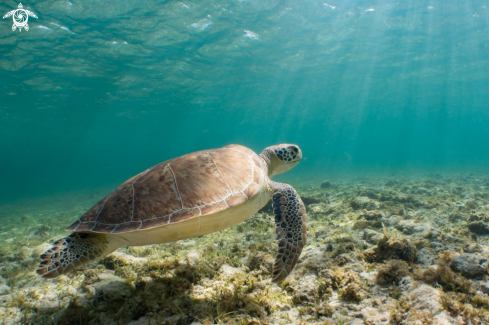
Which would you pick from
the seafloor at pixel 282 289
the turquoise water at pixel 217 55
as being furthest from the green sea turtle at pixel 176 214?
the turquoise water at pixel 217 55

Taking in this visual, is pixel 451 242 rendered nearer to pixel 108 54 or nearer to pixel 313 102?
pixel 108 54

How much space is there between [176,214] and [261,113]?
4579cm

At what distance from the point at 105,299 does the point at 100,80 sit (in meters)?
23.7

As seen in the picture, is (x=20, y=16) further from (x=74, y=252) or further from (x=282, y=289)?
(x=282, y=289)

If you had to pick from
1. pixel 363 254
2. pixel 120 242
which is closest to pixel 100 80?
pixel 120 242

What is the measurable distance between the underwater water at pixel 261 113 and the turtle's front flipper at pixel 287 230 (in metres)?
0.25

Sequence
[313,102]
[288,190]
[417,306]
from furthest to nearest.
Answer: [313,102] → [288,190] → [417,306]

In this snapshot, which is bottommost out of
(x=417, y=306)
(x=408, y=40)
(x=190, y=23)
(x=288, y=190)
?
(x=417, y=306)

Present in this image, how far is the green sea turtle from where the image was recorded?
99.9 inches

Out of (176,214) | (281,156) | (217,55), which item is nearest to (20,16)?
(217,55)

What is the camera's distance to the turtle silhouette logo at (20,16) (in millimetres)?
11867

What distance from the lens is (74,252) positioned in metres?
2.66

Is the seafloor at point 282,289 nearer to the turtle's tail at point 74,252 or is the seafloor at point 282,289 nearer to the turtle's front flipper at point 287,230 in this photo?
the turtle's front flipper at point 287,230

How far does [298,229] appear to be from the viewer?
275 cm
